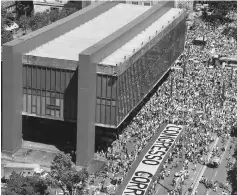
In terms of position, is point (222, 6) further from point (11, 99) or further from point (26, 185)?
point (26, 185)

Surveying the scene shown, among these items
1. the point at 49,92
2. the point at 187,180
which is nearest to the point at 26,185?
the point at 49,92

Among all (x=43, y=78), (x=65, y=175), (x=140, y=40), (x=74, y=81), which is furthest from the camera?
(x=140, y=40)

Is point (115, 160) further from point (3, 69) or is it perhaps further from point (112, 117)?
point (3, 69)

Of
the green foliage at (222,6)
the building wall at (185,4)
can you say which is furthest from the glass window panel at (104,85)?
the green foliage at (222,6)

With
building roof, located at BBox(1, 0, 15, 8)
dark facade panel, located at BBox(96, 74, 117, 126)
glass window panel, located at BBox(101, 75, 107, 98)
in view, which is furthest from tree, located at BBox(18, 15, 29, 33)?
glass window panel, located at BBox(101, 75, 107, 98)

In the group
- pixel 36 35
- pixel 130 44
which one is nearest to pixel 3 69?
pixel 36 35

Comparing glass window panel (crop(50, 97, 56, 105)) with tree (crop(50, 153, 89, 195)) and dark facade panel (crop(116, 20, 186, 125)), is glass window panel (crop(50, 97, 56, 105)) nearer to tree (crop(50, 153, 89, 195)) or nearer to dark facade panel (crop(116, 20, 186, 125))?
dark facade panel (crop(116, 20, 186, 125))
